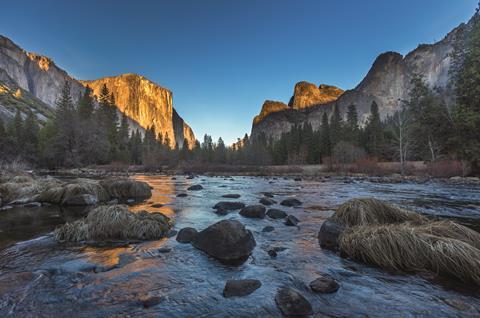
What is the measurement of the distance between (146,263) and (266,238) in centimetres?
325

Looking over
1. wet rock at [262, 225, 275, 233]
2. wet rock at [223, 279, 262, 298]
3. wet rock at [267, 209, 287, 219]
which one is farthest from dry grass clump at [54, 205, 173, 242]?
wet rock at [267, 209, 287, 219]

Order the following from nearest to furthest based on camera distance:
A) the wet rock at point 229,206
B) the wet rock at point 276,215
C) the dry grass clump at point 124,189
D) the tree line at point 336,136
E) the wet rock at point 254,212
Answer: the wet rock at point 276,215 → the wet rock at point 254,212 → the wet rock at point 229,206 → the dry grass clump at point 124,189 → the tree line at point 336,136

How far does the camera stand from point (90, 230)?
22.6 feet

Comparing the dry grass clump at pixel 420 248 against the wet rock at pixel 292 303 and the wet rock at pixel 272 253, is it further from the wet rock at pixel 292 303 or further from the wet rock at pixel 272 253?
the wet rock at pixel 292 303

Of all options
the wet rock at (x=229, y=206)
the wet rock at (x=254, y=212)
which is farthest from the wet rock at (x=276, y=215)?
the wet rock at (x=229, y=206)

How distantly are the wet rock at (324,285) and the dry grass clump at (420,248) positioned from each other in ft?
5.15

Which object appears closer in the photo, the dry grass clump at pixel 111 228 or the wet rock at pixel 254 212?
the dry grass clump at pixel 111 228

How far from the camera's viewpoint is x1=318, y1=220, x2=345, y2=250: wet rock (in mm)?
6277

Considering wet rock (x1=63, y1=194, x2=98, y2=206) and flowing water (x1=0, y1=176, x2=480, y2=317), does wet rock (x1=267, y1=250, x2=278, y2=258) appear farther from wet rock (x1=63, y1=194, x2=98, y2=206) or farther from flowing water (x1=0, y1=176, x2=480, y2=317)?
wet rock (x1=63, y1=194, x2=98, y2=206)

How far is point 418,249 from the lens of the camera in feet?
16.3

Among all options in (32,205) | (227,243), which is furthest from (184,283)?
(32,205)

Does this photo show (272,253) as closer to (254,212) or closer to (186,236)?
(186,236)

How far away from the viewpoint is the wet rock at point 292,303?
3.43 meters

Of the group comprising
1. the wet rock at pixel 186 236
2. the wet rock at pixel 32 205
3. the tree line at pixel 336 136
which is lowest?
the wet rock at pixel 186 236
